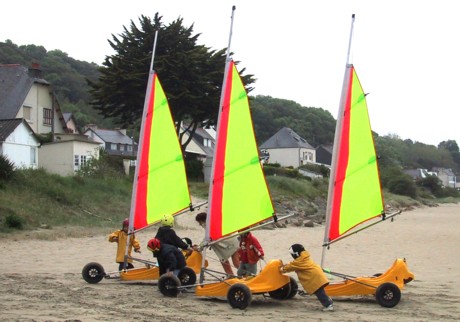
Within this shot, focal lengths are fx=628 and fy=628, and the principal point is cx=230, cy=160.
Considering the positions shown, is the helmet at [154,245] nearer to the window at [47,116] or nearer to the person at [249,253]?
the person at [249,253]

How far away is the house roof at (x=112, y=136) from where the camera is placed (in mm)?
65188

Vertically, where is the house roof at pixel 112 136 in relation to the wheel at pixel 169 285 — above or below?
above

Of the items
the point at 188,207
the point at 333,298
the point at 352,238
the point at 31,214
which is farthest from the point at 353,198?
the point at 31,214

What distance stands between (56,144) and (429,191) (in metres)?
63.6

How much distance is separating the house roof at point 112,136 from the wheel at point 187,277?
55466mm

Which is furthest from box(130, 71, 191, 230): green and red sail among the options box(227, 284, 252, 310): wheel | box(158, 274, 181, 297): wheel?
box(227, 284, 252, 310): wheel

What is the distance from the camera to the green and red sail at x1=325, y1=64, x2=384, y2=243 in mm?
9625

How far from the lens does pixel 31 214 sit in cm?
2322

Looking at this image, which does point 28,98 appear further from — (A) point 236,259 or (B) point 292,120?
(B) point 292,120

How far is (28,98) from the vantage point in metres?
36.4

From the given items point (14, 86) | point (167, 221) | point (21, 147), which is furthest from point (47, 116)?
point (167, 221)

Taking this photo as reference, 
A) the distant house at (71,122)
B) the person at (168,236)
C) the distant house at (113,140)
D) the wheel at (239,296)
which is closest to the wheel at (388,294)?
the wheel at (239,296)

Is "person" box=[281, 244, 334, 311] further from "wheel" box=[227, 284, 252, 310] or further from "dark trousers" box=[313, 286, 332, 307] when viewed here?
"wheel" box=[227, 284, 252, 310]

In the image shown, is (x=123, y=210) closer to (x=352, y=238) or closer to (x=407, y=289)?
(x=352, y=238)
